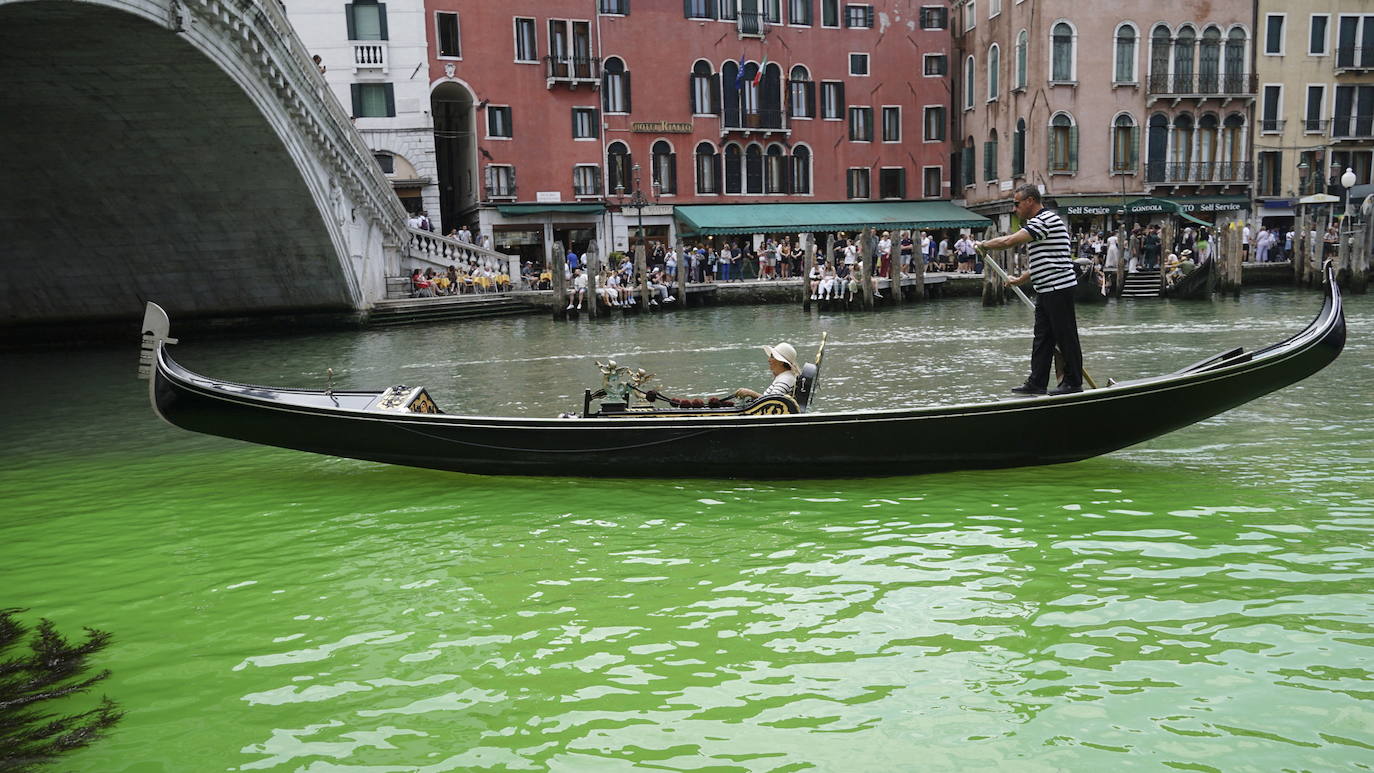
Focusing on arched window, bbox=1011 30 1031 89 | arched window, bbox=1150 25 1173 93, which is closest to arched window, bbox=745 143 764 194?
arched window, bbox=1011 30 1031 89

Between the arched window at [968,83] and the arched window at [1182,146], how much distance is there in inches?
187

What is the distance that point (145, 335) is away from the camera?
566 centimetres

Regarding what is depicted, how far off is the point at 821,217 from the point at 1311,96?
11.4m

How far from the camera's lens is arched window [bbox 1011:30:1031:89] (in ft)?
80.1

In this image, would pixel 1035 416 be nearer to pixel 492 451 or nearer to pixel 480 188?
pixel 492 451

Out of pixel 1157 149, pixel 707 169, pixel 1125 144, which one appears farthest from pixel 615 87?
pixel 1157 149

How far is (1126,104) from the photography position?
24531mm

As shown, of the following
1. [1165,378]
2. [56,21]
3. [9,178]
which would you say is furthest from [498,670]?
[9,178]

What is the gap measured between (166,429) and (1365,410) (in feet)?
26.4

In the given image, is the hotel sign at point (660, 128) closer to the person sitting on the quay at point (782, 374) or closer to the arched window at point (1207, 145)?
the arched window at point (1207, 145)

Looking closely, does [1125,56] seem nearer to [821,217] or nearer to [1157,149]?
[1157,149]

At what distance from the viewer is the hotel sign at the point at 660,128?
24781mm

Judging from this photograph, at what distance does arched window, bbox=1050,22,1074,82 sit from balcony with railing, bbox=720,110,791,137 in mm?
5994

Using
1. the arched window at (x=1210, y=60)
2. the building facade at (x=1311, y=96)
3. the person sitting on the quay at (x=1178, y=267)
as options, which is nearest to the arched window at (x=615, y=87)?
the person sitting on the quay at (x=1178, y=267)
